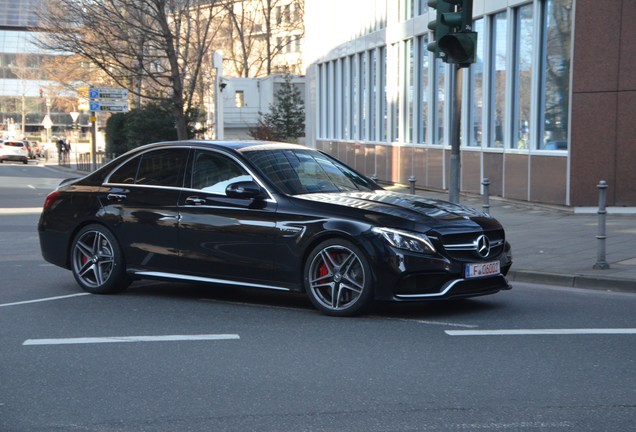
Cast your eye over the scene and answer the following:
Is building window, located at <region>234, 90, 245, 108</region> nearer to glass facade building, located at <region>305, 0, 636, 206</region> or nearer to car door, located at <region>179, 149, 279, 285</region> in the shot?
glass facade building, located at <region>305, 0, 636, 206</region>

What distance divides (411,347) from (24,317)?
3.58 metres

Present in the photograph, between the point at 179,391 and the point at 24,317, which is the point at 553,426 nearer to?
the point at 179,391

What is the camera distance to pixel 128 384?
6.39m

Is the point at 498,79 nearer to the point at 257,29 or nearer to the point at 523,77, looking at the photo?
the point at 523,77

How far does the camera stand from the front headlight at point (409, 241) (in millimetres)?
8469

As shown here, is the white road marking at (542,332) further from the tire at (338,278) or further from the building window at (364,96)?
the building window at (364,96)

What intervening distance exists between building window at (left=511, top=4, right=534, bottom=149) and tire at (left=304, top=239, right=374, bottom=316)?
12185 mm

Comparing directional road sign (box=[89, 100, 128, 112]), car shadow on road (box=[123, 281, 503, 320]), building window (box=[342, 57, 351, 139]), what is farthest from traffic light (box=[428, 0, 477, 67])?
directional road sign (box=[89, 100, 128, 112])

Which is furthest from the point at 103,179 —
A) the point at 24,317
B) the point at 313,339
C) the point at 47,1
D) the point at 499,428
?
the point at 47,1

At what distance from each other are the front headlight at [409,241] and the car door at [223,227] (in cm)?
113

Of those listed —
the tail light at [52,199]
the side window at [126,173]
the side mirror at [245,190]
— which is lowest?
the tail light at [52,199]

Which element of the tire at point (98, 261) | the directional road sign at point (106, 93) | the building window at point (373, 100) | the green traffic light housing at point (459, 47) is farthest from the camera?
the directional road sign at point (106, 93)

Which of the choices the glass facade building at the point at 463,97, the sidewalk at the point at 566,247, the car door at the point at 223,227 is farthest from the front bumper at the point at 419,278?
the glass facade building at the point at 463,97

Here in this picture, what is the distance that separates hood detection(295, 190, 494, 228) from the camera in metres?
8.67
